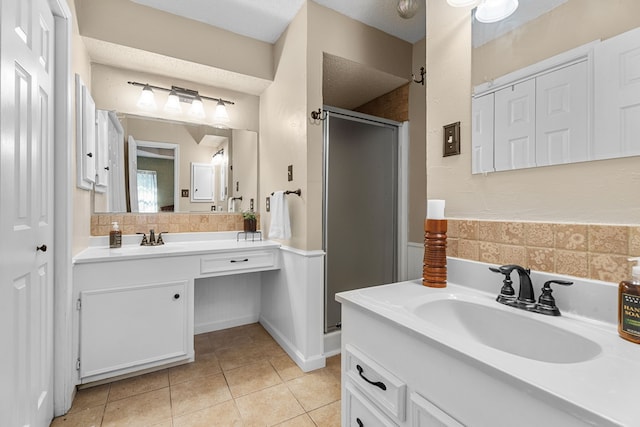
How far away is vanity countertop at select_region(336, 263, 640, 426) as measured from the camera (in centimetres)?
46

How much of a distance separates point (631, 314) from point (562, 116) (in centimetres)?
57

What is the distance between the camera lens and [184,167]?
250 cm

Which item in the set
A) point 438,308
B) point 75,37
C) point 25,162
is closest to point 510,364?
point 438,308

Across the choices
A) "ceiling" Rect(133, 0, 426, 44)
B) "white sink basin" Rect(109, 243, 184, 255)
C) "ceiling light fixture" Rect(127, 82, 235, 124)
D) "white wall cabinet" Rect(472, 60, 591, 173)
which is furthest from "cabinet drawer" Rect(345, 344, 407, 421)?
"ceiling light fixture" Rect(127, 82, 235, 124)

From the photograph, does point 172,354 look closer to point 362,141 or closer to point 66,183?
point 66,183

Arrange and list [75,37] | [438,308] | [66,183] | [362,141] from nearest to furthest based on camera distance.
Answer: [438,308], [66,183], [75,37], [362,141]

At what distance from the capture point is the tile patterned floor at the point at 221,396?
59.0 inches

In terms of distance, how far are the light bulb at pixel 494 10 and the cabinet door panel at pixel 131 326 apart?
2.08m

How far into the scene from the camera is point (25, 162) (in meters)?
1.12

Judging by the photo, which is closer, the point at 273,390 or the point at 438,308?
the point at 438,308

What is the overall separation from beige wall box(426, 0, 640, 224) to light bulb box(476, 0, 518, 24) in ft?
0.19

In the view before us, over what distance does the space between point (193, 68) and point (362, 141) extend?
1425 mm

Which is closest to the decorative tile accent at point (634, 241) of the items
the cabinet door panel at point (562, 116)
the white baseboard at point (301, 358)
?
the cabinet door panel at point (562, 116)

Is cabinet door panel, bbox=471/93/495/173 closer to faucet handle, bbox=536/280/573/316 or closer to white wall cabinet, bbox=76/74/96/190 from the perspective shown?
faucet handle, bbox=536/280/573/316
